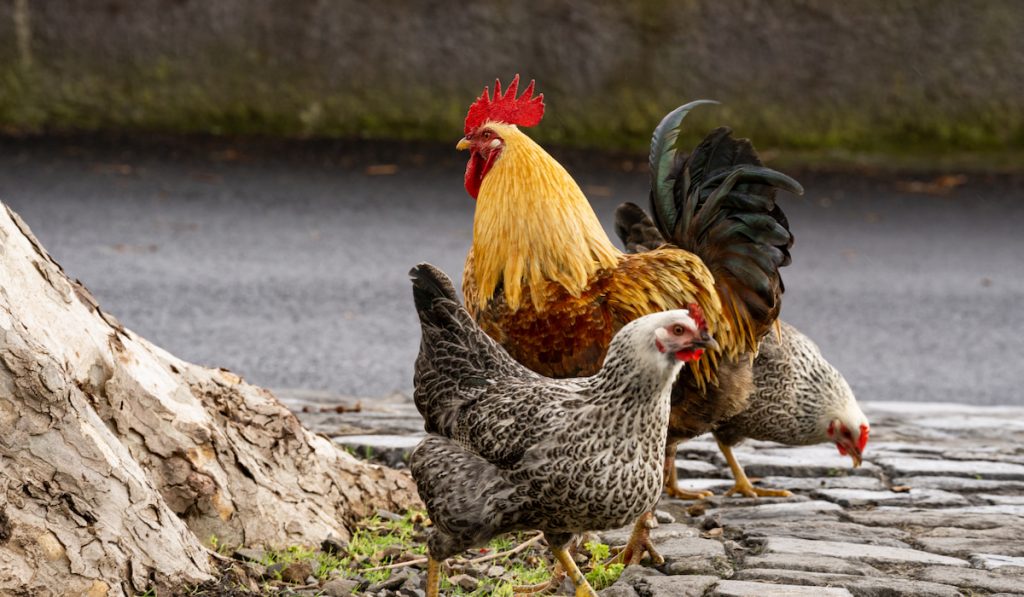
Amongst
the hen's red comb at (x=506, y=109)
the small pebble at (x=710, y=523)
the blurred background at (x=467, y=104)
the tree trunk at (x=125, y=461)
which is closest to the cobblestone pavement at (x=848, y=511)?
the small pebble at (x=710, y=523)

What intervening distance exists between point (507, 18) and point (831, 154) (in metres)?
3.69

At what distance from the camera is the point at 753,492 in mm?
5285

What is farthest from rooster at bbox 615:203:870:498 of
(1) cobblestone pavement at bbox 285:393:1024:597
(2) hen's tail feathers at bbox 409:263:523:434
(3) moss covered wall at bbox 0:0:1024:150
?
(3) moss covered wall at bbox 0:0:1024:150

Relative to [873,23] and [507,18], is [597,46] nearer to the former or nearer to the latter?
[507,18]

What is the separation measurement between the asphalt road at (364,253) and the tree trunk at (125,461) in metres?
2.53

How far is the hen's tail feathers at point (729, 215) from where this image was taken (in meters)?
4.73

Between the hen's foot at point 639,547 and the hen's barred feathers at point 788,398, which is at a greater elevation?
the hen's barred feathers at point 788,398

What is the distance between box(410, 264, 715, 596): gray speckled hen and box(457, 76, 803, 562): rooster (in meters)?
0.59

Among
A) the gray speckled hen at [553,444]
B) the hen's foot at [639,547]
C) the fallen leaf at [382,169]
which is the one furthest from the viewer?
the fallen leaf at [382,169]

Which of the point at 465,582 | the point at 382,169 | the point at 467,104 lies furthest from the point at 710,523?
the point at 467,104

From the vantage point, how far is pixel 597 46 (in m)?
12.6

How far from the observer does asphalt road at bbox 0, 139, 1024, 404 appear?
25.7ft

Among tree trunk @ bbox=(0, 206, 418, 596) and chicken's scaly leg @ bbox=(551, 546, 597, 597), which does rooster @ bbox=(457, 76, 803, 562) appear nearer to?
chicken's scaly leg @ bbox=(551, 546, 597, 597)

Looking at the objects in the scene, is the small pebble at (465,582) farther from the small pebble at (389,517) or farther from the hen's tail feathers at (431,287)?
the hen's tail feathers at (431,287)
